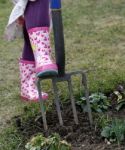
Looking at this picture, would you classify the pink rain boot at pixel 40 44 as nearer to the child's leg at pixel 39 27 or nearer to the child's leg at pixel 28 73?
the child's leg at pixel 39 27

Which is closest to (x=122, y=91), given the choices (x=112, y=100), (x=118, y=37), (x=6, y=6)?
(x=112, y=100)

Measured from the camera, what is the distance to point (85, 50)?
5328 mm

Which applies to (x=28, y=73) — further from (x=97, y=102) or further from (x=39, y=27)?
(x=97, y=102)

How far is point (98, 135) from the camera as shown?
11.0 feet

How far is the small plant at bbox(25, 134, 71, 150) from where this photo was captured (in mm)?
3059

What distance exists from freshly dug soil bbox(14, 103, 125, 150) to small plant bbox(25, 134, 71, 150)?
153 millimetres

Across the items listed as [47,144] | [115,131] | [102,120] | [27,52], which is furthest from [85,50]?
[47,144]

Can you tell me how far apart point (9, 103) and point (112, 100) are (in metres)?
0.78

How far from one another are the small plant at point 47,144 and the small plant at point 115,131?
27cm

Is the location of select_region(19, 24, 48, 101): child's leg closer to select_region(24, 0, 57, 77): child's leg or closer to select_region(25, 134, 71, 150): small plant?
select_region(24, 0, 57, 77): child's leg

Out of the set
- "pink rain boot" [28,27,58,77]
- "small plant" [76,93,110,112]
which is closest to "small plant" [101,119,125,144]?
"small plant" [76,93,110,112]

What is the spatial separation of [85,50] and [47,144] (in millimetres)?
2346

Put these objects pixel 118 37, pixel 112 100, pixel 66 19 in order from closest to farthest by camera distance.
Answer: pixel 112 100
pixel 118 37
pixel 66 19

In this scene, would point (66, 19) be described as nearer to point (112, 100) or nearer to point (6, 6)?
point (6, 6)
